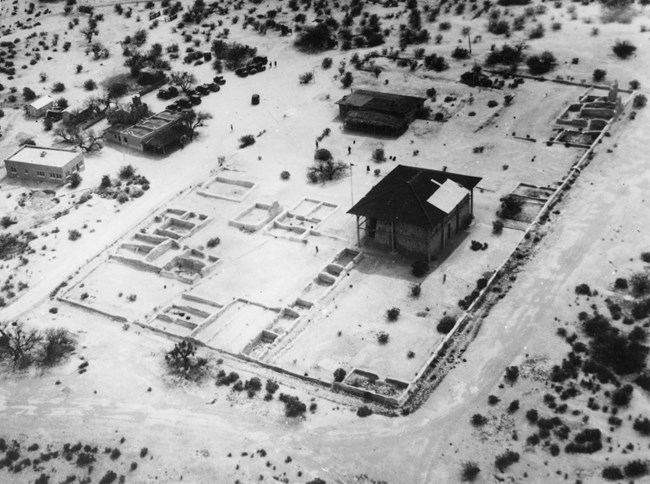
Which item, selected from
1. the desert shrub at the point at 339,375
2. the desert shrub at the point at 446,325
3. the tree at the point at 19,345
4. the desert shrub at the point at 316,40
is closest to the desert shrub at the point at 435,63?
the desert shrub at the point at 316,40

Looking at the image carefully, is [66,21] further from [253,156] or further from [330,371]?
[330,371]

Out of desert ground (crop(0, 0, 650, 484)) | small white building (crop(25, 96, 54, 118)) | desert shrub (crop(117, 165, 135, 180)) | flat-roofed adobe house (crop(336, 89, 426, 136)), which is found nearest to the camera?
desert ground (crop(0, 0, 650, 484))

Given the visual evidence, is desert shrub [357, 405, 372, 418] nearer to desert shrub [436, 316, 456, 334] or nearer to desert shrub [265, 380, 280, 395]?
desert shrub [265, 380, 280, 395]

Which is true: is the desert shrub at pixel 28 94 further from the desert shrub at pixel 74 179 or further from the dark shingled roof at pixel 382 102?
the dark shingled roof at pixel 382 102

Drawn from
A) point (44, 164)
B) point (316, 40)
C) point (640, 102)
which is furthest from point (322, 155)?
point (640, 102)

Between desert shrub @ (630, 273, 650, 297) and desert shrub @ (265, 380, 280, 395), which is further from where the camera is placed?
desert shrub @ (630, 273, 650, 297)

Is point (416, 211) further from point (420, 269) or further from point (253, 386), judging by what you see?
point (253, 386)

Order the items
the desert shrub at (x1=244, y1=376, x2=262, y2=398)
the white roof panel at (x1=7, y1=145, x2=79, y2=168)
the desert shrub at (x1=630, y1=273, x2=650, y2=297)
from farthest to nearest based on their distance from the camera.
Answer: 1. the white roof panel at (x1=7, y1=145, x2=79, y2=168)
2. the desert shrub at (x1=630, y1=273, x2=650, y2=297)
3. the desert shrub at (x1=244, y1=376, x2=262, y2=398)

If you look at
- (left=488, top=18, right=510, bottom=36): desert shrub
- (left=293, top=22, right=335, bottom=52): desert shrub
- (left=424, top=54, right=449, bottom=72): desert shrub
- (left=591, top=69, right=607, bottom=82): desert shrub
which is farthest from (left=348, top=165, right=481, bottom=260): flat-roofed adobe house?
(left=293, top=22, right=335, bottom=52): desert shrub
